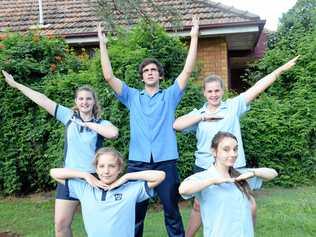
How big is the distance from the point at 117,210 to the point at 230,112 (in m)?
1.38

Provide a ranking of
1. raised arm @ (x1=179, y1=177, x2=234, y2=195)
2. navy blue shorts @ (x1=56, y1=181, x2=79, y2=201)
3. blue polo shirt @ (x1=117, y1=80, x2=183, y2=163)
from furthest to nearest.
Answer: blue polo shirt @ (x1=117, y1=80, x2=183, y2=163)
navy blue shorts @ (x1=56, y1=181, x2=79, y2=201)
raised arm @ (x1=179, y1=177, x2=234, y2=195)

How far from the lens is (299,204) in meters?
7.03

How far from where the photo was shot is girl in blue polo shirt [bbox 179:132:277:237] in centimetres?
345

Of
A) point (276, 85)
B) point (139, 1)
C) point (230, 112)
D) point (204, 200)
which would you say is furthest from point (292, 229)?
point (276, 85)

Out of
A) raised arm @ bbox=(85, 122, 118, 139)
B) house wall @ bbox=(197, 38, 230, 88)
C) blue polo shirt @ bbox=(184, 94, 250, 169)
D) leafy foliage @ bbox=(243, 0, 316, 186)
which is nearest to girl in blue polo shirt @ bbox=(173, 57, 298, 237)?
blue polo shirt @ bbox=(184, 94, 250, 169)

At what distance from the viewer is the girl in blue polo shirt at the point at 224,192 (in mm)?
3453

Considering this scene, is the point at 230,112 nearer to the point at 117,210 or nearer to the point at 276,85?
the point at 117,210

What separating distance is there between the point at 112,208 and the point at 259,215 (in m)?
3.43

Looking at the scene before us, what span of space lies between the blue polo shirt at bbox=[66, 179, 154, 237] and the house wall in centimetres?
811

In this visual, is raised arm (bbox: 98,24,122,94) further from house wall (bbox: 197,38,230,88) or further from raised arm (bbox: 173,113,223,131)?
house wall (bbox: 197,38,230,88)

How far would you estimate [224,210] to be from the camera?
11.4 feet

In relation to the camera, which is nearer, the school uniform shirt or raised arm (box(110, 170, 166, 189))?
the school uniform shirt

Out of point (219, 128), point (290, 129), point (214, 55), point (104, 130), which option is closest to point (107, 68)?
point (104, 130)

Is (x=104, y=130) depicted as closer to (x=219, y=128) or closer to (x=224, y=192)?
(x=219, y=128)
